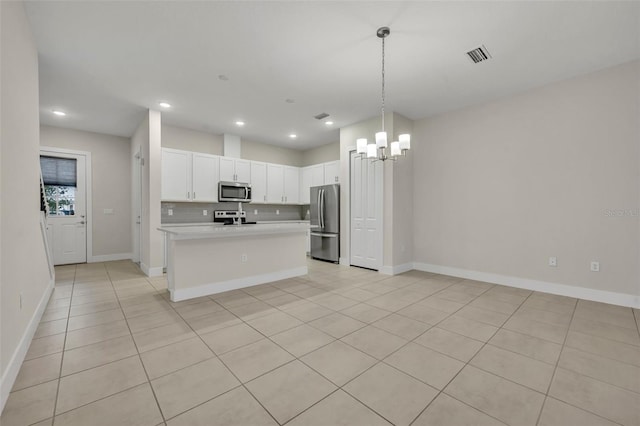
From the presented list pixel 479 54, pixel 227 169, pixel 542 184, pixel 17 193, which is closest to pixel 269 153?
pixel 227 169

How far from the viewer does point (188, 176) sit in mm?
5520

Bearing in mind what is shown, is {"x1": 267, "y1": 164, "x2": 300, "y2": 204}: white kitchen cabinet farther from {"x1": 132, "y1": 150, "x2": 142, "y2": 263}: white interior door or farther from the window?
the window

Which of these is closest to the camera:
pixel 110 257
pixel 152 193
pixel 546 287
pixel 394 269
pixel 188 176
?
pixel 546 287

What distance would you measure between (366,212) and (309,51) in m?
3.06

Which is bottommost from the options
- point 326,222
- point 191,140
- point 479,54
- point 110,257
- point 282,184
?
point 110,257

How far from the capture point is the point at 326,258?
6.07 metres

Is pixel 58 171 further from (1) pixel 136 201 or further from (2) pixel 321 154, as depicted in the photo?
(2) pixel 321 154

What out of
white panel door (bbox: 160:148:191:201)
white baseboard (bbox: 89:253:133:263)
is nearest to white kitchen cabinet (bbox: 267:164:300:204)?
white panel door (bbox: 160:148:191:201)

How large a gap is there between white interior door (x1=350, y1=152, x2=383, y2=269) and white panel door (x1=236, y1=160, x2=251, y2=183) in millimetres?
2484

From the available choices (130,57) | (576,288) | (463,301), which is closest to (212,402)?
(463,301)

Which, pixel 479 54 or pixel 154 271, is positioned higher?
pixel 479 54

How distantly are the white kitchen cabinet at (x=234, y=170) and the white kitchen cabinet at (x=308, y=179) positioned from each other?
1548 mm

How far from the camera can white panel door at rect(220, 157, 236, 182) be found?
599 cm

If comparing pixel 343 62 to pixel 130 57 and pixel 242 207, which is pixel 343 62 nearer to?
pixel 130 57
